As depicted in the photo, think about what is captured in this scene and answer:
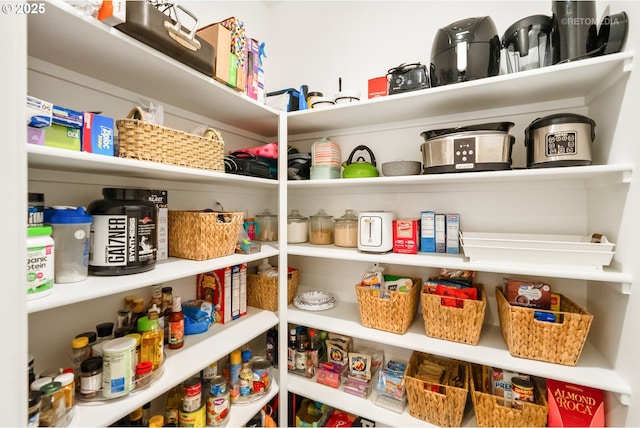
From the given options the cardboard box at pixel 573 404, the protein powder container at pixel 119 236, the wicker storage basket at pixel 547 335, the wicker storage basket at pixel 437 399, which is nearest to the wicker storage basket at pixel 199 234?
the protein powder container at pixel 119 236

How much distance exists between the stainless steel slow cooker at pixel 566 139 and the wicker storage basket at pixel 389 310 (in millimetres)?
777

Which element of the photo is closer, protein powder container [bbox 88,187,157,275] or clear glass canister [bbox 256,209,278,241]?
protein powder container [bbox 88,187,157,275]

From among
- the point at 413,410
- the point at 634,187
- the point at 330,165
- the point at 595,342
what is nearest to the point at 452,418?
the point at 413,410

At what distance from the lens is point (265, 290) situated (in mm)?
1577

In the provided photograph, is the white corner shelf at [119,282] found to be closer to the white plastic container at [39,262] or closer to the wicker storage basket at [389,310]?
the white plastic container at [39,262]

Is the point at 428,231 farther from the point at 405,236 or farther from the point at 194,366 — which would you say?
the point at 194,366

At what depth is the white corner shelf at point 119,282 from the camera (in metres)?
0.66

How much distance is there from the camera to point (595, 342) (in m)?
1.13

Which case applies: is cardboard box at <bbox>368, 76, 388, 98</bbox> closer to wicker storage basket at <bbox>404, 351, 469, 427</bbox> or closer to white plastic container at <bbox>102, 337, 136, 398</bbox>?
wicker storage basket at <bbox>404, 351, 469, 427</bbox>

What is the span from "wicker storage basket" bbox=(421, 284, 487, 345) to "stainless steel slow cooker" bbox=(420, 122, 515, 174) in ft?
1.84

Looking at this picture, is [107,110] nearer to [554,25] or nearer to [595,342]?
[554,25]

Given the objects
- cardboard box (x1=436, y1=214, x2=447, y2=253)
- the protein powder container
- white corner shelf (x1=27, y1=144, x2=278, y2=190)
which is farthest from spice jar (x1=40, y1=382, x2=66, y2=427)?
cardboard box (x1=436, y1=214, x2=447, y2=253)

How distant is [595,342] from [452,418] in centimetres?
67

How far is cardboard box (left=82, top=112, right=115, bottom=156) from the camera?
0.78 meters
